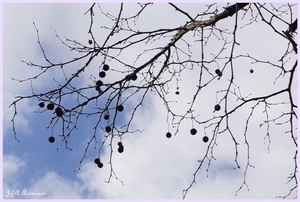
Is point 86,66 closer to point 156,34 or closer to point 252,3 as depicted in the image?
point 156,34

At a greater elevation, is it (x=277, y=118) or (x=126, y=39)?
(x=126, y=39)

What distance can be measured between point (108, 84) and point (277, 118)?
1934 mm

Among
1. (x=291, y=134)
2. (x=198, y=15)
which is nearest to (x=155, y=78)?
(x=198, y=15)

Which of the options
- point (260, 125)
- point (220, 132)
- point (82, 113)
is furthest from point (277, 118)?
point (82, 113)

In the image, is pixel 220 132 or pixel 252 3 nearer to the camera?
pixel 220 132

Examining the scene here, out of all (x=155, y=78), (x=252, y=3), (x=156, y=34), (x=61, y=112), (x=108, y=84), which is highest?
(x=252, y=3)

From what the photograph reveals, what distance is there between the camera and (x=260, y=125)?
4043 mm

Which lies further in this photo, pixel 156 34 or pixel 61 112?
pixel 156 34

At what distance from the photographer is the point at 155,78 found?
4449mm

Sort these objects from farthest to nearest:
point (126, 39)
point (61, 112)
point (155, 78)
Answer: point (155, 78) < point (126, 39) < point (61, 112)

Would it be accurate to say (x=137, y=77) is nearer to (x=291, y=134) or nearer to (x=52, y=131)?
(x=52, y=131)

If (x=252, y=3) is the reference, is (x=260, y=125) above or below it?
Answer: below

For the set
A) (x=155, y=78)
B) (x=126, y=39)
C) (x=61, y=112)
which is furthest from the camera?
(x=155, y=78)

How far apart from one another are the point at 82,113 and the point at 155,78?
1.06 m
